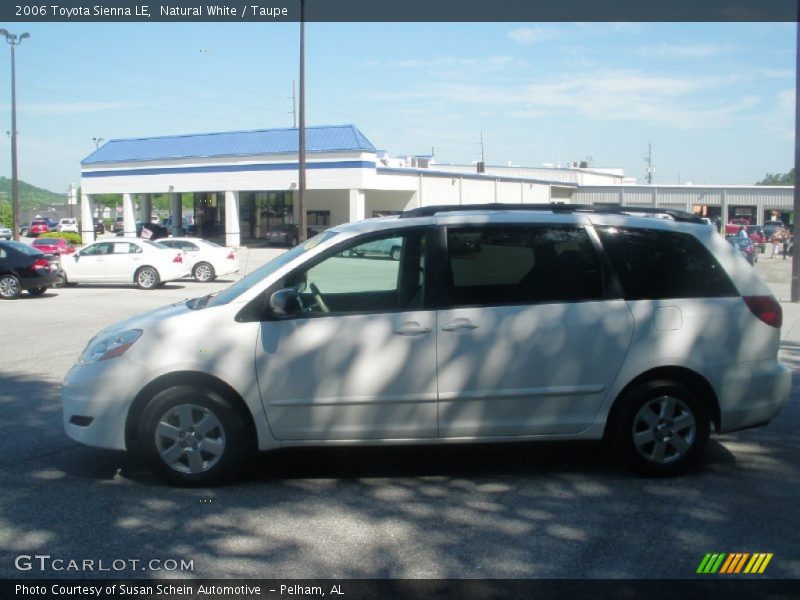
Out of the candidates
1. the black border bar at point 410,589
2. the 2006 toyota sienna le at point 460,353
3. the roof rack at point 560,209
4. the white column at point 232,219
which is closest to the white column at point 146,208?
the white column at point 232,219

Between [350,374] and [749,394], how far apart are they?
2.75 metres

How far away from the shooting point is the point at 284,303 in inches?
228

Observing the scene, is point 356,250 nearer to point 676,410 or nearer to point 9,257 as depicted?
point 676,410

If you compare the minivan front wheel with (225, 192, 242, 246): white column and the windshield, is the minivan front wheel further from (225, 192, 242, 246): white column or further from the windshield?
(225, 192, 242, 246): white column

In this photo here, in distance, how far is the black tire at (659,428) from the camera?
236 inches

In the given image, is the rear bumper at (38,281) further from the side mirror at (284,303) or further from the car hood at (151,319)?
A: the side mirror at (284,303)

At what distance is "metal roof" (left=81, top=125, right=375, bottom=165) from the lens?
1865 inches

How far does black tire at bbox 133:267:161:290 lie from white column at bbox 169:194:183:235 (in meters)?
32.1

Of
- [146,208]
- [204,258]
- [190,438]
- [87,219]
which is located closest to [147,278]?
[204,258]

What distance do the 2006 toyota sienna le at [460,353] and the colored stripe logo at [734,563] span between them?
1.30m

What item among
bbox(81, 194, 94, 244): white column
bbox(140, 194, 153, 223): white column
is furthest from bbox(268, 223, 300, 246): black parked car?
bbox(81, 194, 94, 244): white column

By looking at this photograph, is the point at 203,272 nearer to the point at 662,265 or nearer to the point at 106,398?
the point at 106,398

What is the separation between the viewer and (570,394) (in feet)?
19.5

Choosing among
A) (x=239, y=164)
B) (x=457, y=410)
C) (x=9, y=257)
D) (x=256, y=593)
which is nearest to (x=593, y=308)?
(x=457, y=410)
